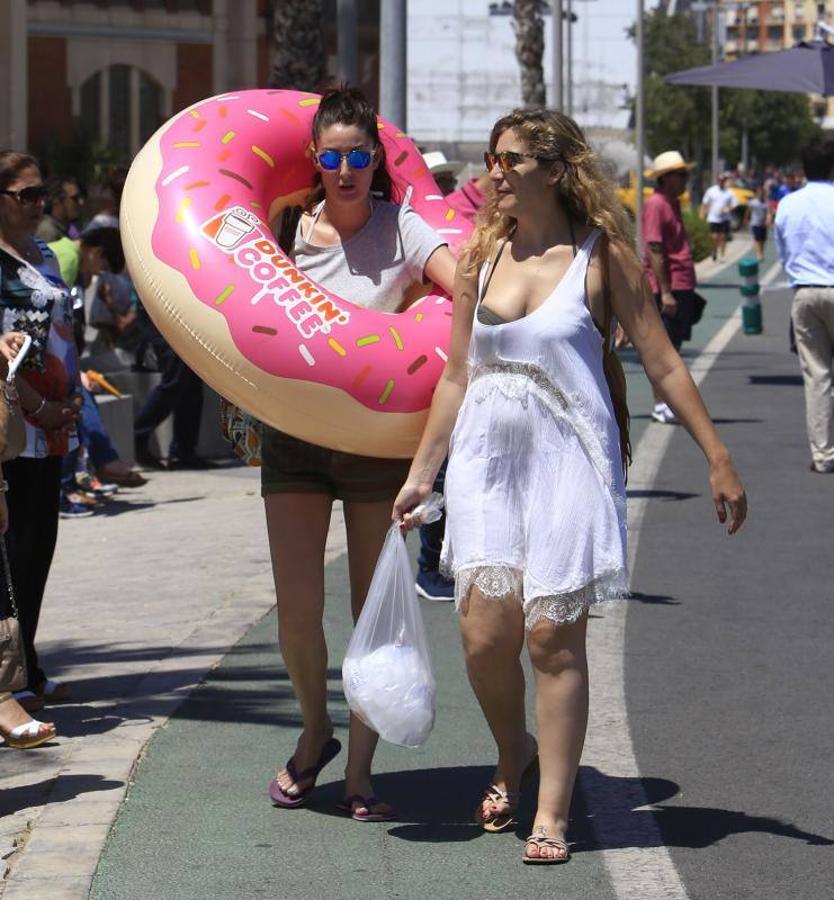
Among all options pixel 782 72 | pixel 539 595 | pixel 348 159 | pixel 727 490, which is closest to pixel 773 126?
pixel 782 72

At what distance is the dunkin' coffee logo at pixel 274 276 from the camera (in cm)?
523

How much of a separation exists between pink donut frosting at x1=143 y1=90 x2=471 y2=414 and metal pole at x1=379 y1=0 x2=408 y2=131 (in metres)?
6.00

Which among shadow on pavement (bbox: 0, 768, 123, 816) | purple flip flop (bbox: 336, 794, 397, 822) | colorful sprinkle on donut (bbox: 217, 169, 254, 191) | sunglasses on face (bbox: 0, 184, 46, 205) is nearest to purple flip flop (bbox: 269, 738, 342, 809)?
purple flip flop (bbox: 336, 794, 397, 822)

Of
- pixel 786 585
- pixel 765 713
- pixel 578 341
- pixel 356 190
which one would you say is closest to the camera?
pixel 578 341

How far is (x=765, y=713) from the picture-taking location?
6.57 meters

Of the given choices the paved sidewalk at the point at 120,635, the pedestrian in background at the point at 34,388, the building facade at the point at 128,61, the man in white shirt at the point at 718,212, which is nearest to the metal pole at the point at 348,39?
the paved sidewalk at the point at 120,635

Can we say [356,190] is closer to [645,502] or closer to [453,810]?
[453,810]

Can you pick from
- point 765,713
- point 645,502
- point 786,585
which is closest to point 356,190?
point 765,713

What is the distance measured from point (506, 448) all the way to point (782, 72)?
15.1m

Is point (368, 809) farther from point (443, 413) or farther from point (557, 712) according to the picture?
point (443, 413)

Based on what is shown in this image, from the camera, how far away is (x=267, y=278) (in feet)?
17.3

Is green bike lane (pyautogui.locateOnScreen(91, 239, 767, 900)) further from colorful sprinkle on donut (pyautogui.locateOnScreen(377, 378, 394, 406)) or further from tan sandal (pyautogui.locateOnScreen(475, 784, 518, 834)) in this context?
colorful sprinkle on donut (pyautogui.locateOnScreen(377, 378, 394, 406))

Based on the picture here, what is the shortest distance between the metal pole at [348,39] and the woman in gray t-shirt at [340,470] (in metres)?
7.41

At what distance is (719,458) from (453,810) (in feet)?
4.03
